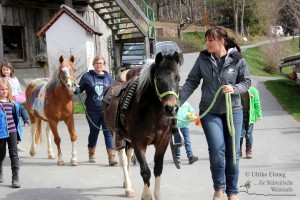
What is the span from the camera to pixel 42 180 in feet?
23.7

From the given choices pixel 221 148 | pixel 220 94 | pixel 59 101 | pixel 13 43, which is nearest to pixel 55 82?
pixel 59 101

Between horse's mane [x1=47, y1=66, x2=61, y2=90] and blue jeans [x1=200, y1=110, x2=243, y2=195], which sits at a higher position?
horse's mane [x1=47, y1=66, x2=61, y2=90]

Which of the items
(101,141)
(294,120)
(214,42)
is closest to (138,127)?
(214,42)

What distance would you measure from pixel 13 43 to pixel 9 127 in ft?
40.0

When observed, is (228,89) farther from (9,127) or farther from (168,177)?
(9,127)

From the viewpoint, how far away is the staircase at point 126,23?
702 inches

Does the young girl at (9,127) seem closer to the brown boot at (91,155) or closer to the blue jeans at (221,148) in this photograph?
the brown boot at (91,155)

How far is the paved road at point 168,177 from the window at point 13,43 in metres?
8.60

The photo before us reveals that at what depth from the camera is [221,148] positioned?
5027 mm

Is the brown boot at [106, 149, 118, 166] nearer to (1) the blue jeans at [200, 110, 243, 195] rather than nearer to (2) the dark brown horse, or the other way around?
(2) the dark brown horse

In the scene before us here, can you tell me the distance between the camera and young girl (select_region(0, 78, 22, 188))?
22.2 ft

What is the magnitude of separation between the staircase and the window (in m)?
3.22

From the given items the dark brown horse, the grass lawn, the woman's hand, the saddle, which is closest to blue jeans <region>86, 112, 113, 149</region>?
the saddle

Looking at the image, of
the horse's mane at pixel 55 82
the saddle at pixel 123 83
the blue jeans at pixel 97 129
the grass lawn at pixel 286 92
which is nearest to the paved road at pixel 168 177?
the blue jeans at pixel 97 129
